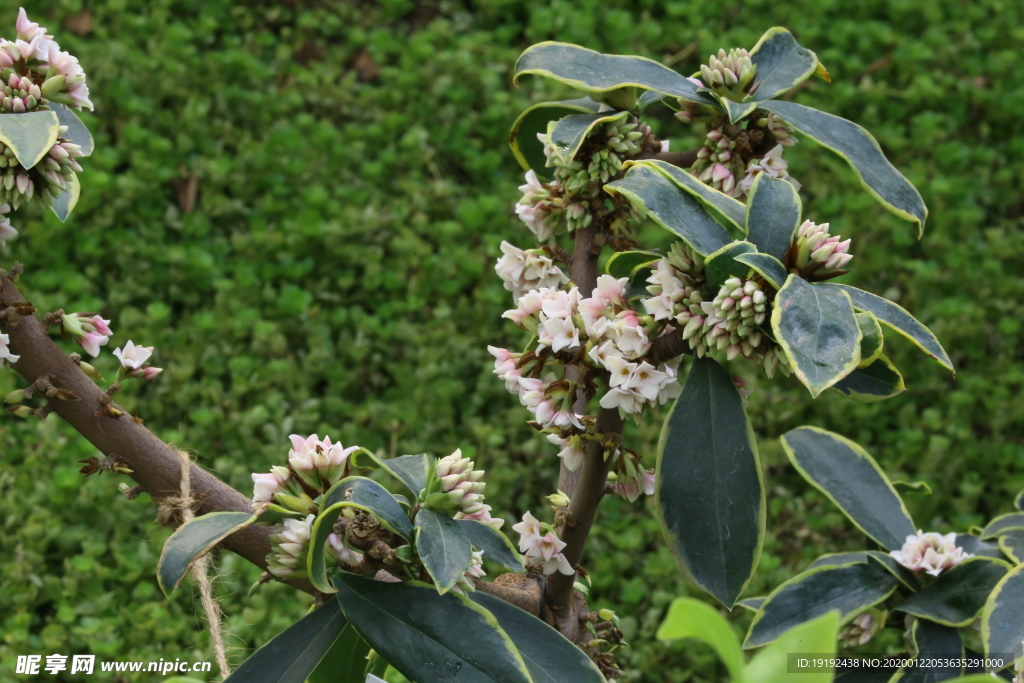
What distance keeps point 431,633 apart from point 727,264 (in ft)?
1.12

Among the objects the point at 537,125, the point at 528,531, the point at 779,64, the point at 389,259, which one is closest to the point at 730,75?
the point at 779,64

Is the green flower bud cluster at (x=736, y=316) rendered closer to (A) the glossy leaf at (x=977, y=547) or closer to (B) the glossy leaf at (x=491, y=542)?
(B) the glossy leaf at (x=491, y=542)

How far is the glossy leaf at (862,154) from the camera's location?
809mm

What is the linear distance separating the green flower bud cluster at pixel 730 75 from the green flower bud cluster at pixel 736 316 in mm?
315

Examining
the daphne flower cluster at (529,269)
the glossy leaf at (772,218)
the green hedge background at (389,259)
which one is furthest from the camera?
the green hedge background at (389,259)

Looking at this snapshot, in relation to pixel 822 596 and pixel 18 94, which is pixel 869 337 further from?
pixel 18 94

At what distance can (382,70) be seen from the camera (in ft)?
8.24

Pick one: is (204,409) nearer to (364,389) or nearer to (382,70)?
(364,389)

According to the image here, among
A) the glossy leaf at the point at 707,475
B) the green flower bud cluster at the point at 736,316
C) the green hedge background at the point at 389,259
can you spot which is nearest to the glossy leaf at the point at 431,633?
the glossy leaf at the point at 707,475

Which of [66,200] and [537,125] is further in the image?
[537,125]

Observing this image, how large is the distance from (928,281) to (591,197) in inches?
64.3

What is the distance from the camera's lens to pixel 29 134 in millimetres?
696

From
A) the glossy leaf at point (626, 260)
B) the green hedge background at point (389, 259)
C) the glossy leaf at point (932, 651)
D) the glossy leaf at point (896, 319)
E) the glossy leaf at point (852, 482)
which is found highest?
the glossy leaf at point (896, 319)

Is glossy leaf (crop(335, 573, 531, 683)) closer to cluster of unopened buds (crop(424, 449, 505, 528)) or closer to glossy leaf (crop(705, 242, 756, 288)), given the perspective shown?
cluster of unopened buds (crop(424, 449, 505, 528))
